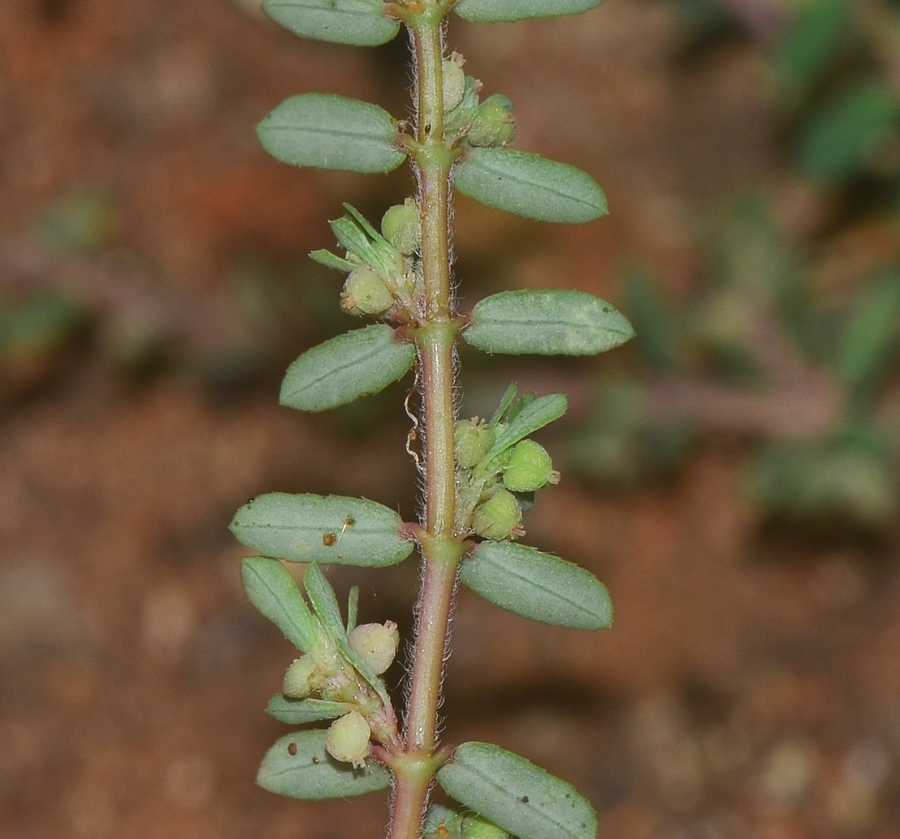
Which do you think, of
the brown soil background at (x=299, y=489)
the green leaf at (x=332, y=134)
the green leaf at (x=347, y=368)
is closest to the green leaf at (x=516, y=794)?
the green leaf at (x=347, y=368)

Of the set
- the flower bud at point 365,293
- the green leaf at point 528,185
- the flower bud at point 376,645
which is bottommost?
the flower bud at point 376,645

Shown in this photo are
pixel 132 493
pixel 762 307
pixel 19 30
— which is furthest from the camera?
pixel 19 30

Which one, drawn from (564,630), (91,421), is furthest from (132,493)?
(564,630)

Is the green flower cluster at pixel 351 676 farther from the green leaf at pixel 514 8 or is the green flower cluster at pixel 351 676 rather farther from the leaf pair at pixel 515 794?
the green leaf at pixel 514 8

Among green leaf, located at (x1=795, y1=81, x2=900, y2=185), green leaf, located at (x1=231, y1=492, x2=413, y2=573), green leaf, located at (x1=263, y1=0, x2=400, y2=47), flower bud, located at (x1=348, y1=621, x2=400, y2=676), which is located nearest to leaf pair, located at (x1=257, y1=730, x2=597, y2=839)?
flower bud, located at (x1=348, y1=621, x2=400, y2=676)

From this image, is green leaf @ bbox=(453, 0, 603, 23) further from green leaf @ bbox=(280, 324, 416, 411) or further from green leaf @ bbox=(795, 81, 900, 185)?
green leaf @ bbox=(795, 81, 900, 185)

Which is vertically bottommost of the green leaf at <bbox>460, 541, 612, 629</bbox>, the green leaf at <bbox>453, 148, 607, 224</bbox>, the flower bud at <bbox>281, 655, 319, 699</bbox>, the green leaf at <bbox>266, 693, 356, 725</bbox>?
the green leaf at <bbox>266, 693, 356, 725</bbox>

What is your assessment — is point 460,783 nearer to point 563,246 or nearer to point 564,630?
point 564,630
